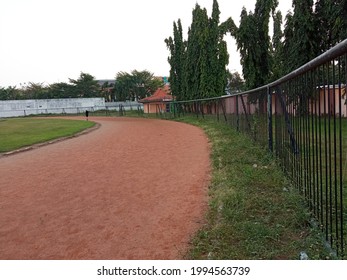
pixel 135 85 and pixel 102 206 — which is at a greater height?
pixel 135 85

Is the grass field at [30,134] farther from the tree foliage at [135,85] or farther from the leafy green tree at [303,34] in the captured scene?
the tree foliage at [135,85]

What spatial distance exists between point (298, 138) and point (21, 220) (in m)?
3.83

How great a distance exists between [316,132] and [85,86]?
64.6m

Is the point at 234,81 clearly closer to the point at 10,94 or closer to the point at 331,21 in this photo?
the point at 331,21

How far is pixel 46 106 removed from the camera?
56.3m

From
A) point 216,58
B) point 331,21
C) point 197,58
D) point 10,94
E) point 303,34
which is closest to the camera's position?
point 331,21

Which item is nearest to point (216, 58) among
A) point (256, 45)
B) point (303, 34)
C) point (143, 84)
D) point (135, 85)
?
point (256, 45)

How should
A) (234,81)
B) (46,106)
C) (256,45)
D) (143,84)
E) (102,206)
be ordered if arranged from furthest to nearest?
(143,84) < (46,106) < (234,81) < (256,45) < (102,206)

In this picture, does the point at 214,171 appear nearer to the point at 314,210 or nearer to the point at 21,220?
the point at 314,210

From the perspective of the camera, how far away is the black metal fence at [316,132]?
2.58 meters

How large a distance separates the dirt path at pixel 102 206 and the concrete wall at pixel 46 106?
49882 millimetres

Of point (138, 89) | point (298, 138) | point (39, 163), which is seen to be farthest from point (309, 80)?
point (138, 89)

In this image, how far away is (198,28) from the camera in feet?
91.0

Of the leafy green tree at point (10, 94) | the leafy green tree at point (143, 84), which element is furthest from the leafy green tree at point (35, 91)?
the leafy green tree at point (143, 84)
